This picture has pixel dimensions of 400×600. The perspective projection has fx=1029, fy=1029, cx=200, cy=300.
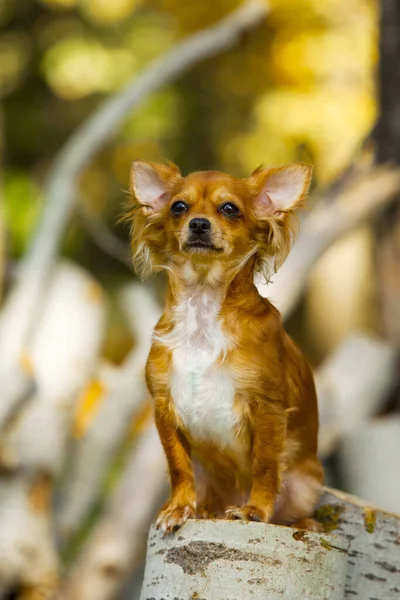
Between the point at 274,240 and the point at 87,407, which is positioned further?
the point at 87,407

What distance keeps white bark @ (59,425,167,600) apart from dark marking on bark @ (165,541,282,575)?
15.0ft

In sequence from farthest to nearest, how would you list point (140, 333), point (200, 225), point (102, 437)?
point (140, 333) → point (102, 437) → point (200, 225)

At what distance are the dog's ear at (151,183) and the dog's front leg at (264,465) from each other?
81 centimetres

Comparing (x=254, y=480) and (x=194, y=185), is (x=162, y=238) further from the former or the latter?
(x=254, y=480)

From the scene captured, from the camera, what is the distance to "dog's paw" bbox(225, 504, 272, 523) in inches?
138

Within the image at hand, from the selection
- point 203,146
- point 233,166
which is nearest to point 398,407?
point 233,166

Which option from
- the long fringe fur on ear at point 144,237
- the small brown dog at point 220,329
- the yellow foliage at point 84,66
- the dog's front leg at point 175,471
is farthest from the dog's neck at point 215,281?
the yellow foliage at point 84,66

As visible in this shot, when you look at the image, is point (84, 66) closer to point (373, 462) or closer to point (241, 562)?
point (373, 462)

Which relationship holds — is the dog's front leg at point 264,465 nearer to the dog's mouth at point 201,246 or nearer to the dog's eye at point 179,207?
the dog's mouth at point 201,246

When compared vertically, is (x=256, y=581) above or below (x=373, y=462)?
below

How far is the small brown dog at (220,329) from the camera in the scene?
11.3 ft

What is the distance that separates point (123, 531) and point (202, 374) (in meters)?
5.26

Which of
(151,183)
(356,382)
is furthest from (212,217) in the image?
(356,382)

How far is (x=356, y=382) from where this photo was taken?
9.01 meters
